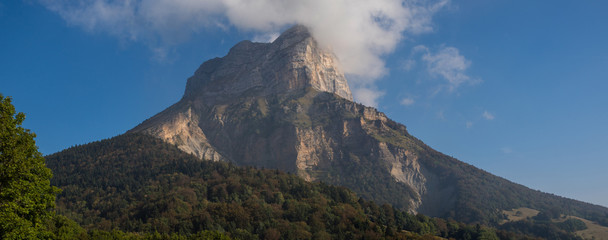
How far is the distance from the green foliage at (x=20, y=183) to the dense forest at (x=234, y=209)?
5305cm

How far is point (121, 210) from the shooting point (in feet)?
489

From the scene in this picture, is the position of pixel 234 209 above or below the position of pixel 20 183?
above

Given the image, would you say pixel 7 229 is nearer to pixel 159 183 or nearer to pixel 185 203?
pixel 185 203

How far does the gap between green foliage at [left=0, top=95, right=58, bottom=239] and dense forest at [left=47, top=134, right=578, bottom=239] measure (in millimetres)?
53054

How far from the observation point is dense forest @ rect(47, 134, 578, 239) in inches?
4857

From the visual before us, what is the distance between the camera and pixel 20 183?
114 feet

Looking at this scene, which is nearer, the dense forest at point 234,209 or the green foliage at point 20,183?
the green foliage at point 20,183

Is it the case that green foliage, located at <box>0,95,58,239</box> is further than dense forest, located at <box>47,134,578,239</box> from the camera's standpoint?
No

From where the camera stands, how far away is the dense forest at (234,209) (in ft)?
405

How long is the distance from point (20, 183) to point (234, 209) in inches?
A: 3956

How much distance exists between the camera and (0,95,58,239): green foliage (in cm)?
3319

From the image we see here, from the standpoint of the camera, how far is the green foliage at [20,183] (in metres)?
33.2

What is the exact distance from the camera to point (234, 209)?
132750 mm

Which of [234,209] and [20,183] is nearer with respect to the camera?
[20,183]
